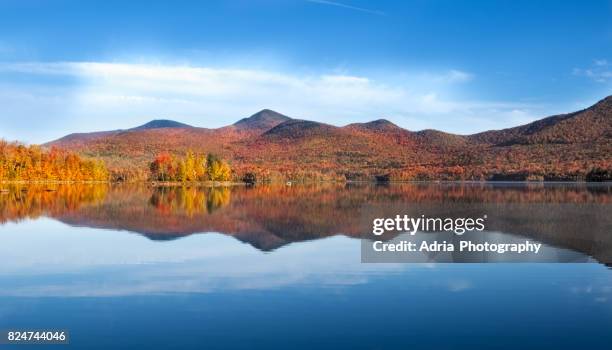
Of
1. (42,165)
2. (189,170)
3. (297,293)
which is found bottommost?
(297,293)

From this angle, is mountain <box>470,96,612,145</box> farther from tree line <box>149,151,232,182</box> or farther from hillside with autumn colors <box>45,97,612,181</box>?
tree line <box>149,151,232,182</box>

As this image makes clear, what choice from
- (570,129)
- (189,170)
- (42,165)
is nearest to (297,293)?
(42,165)

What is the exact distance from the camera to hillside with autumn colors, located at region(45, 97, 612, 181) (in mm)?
122500

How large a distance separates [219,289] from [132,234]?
38.2 ft

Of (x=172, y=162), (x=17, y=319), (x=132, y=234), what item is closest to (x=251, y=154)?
(x=172, y=162)

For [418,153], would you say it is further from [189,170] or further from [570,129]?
[189,170]

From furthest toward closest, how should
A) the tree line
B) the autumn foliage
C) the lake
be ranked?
1. the tree line
2. the autumn foliage
3. the lake

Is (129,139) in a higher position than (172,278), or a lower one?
higher

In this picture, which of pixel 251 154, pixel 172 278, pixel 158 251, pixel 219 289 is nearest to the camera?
pixel 219 289

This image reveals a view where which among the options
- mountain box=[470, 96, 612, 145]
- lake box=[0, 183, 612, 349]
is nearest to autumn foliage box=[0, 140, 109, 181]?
lake box=[0, 183, 612, 349]

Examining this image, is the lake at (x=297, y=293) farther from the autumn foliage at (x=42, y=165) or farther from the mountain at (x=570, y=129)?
the mountain at (x=570, y=129)

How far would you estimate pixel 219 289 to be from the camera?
11.3m

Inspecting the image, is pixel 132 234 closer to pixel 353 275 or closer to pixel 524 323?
pixel 353 275

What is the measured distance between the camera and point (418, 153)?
17750 cm
